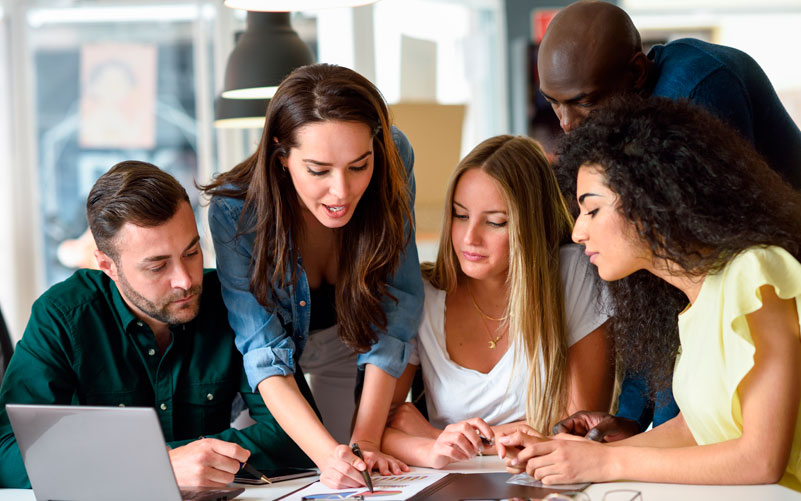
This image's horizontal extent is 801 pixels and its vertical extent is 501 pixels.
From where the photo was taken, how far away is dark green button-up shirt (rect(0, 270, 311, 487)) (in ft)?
5.55

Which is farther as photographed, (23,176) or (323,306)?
(23,176)

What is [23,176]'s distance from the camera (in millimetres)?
4965

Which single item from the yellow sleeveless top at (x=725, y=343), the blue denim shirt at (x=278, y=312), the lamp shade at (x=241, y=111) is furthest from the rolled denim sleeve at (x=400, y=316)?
the lamp shade at (x=241, y=111)

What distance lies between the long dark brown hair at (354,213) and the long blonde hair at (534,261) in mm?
222

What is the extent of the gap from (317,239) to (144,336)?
428 millimetres

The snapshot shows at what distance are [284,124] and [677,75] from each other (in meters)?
0.83

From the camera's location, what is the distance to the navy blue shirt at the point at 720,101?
1760mm

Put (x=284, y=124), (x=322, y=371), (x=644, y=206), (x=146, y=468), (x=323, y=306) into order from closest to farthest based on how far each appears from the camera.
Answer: (x=146, y=468)
(x=644, y=206)
(x=284, y=124)
(x=323, y=306)
(x=322, y=371)

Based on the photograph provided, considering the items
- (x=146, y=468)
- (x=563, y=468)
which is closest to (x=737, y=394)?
(x=563, y=468)

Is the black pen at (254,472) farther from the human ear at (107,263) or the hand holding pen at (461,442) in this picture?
the human ear at (107,263)

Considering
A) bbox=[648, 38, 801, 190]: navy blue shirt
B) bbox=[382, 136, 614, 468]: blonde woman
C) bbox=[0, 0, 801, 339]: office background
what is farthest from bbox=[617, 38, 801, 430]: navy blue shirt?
bbox=[0, 0, 801, 339]: office background

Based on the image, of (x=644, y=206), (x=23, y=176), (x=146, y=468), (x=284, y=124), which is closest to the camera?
(x=146, y=468)

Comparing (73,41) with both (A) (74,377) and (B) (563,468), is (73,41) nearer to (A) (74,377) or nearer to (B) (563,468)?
(A) (74,377)


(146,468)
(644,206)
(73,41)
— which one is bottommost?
(146,468)
